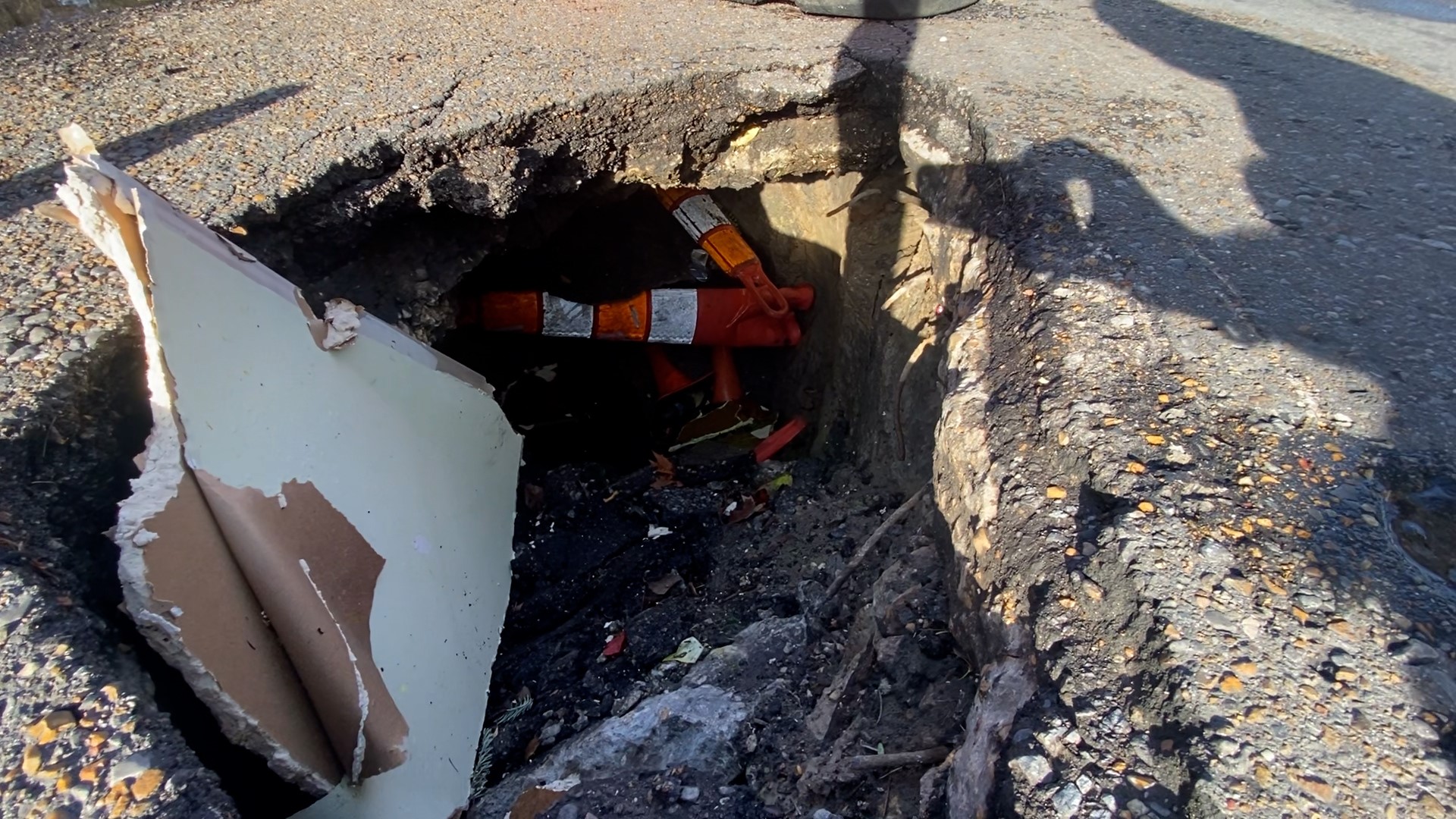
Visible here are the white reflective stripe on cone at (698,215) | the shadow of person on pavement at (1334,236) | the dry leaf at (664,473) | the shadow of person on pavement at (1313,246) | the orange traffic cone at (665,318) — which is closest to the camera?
the shadow of person on pavement at (1313,246)

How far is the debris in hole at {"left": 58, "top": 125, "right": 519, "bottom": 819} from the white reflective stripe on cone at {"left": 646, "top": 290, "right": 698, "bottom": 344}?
183 centimetres

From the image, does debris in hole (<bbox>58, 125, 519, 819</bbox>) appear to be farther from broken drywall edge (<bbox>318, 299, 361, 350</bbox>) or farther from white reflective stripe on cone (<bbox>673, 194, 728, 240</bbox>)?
white reflective stripe on cone (<bbox>673, 194, 728, 240</bbox>)

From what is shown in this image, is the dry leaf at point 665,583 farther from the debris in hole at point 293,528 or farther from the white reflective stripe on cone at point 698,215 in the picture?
the white reflective stripe on cone at point 698,215

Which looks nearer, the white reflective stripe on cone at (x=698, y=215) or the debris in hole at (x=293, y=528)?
the debris in hole at (x=293, y=528)

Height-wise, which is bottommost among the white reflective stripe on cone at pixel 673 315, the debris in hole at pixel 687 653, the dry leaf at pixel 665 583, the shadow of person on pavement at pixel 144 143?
the dry leaf at pixel 665 583

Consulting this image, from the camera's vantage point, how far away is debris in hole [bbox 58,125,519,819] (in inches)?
59.5

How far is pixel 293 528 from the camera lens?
5.75 ft

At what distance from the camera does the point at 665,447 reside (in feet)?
14.6

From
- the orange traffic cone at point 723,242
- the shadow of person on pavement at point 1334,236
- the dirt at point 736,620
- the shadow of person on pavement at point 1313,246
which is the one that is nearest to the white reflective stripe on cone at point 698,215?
the orange traffic cone at point 723,242

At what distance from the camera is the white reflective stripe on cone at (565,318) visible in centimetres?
381

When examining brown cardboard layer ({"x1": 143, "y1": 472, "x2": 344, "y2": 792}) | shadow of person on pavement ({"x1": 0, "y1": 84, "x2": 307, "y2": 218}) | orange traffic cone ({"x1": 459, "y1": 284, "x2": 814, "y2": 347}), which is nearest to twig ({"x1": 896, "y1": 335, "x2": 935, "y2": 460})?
orange traffic cone ({"x1": 459, "y1": 284, "x2": 814, "y2": 347})

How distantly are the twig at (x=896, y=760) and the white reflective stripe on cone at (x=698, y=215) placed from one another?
2.74m

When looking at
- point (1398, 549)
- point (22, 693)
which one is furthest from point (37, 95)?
point (1398, 549)

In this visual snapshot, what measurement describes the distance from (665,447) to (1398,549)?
3390 mm
